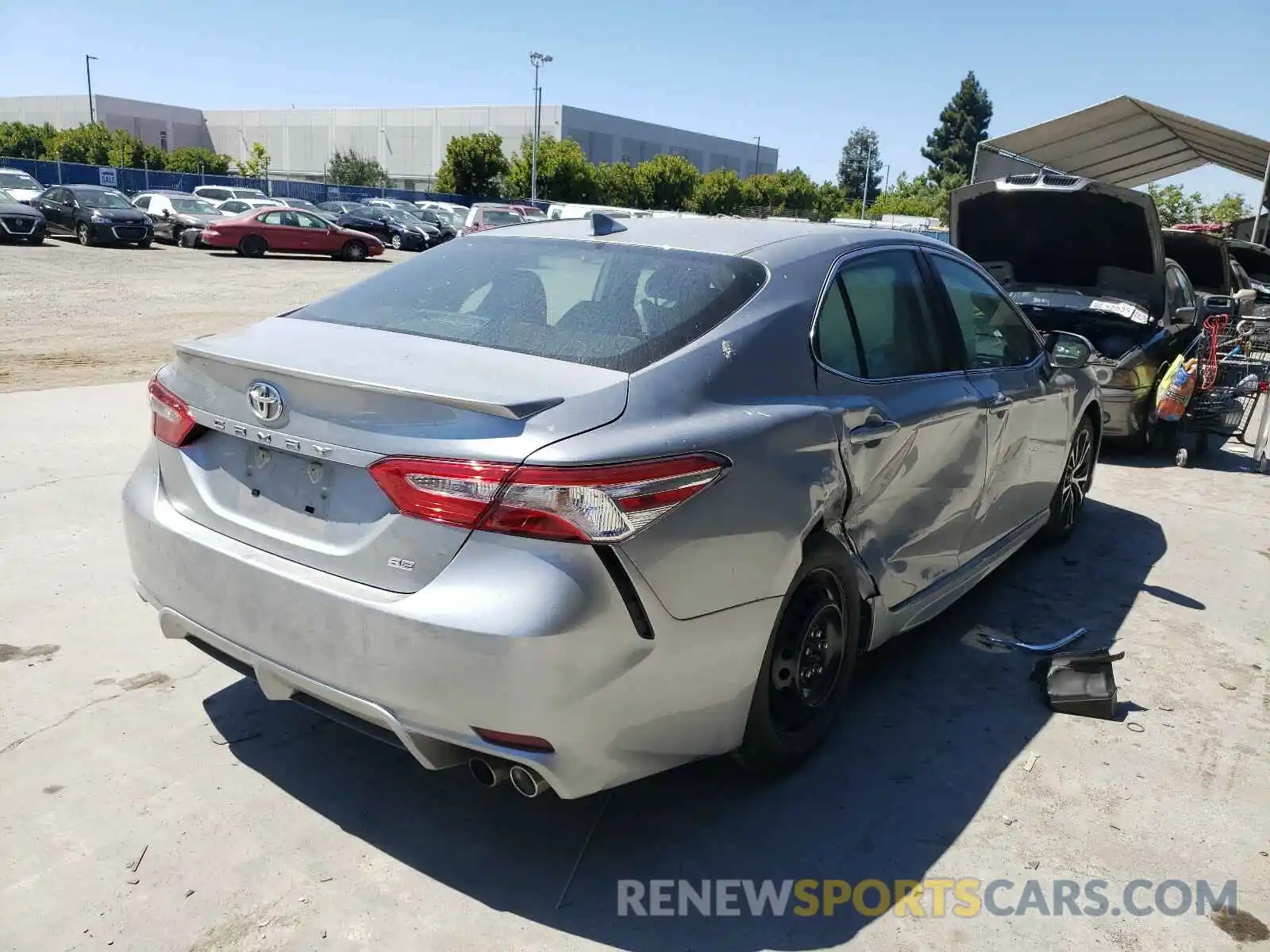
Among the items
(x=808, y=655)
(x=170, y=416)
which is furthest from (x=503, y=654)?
(x=170, y=416)

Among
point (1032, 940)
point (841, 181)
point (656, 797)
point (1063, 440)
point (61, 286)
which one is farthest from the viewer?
point (841, 181)

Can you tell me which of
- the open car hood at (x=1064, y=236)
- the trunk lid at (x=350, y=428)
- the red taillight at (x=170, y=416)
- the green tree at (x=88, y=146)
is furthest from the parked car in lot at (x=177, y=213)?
the green tree at (x=88, y=146)

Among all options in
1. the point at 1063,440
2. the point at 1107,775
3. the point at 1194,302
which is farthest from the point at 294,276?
the point at 1107,775

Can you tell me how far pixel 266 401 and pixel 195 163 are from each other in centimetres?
7934

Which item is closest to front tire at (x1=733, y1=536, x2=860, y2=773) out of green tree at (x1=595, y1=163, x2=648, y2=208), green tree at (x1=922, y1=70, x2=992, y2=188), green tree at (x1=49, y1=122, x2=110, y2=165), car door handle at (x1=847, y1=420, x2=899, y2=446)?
car door handle at (x1=847, y1=420, x2=899, y2=446)

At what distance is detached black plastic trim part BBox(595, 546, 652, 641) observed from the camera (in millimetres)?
2418

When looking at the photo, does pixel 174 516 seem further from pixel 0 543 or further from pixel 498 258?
pixel 0 543

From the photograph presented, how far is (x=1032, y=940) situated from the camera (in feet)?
8.73

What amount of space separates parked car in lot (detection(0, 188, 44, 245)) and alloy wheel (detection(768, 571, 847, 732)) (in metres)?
27.9

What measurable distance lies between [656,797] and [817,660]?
68 centimetres

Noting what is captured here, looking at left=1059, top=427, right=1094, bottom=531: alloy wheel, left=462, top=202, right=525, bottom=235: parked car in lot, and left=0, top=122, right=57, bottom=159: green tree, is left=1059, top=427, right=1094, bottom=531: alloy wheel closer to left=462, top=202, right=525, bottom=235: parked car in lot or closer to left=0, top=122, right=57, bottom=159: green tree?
left=462, top=202, right=525, bottom=235: parked car in lot

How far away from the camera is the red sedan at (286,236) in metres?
27.5

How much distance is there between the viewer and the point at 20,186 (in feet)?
102

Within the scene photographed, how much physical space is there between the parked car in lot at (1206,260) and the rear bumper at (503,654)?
373 inches
